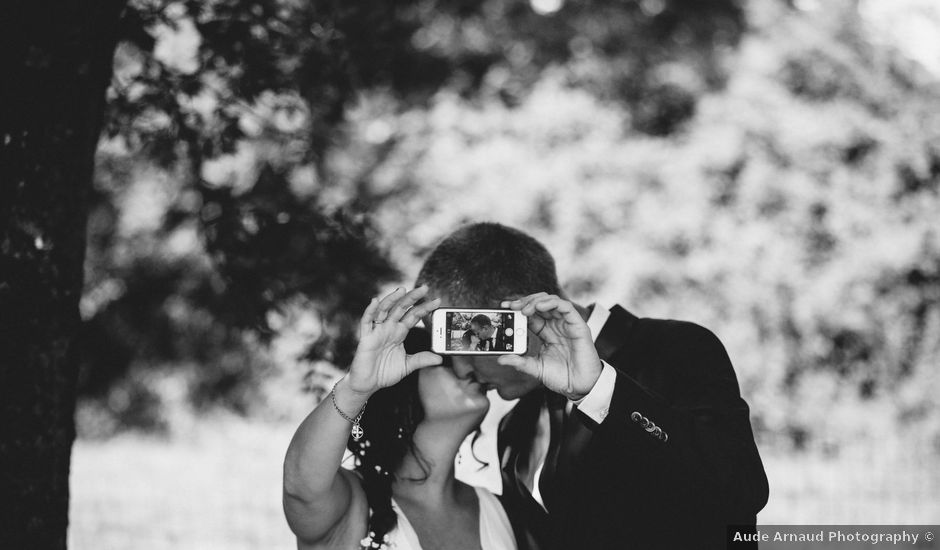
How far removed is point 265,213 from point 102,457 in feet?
30.6

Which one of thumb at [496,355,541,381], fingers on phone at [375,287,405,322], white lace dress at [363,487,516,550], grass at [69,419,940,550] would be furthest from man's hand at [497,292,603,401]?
grass at [69,419,940,550]

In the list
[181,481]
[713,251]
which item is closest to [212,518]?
[181,481]

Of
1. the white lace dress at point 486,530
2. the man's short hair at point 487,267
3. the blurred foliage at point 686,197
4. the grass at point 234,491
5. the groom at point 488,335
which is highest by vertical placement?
the blurred foliage at point 686,197

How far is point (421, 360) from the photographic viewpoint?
2.34 m

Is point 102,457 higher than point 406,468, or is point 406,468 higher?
point 406,468

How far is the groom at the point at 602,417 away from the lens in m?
2.23

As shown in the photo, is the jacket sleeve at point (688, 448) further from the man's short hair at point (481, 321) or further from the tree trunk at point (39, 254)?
→ the tree trunk at point (39, 254)

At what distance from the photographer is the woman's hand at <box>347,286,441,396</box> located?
2.22 m

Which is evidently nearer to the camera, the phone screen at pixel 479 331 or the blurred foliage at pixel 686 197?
the phone screen at pixel 479 331

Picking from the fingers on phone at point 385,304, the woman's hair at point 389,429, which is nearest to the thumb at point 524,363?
the fingers on phone at point 385,304

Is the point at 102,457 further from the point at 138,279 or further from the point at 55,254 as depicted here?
the point at 55,254

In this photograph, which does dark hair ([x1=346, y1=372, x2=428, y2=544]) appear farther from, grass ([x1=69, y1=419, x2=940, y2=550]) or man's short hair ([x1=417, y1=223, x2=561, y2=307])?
grass ([x1=69, y1=419, x2=940, y2=550])

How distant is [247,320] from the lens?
11.1 ft

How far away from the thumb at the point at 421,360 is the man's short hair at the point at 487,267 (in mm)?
389
